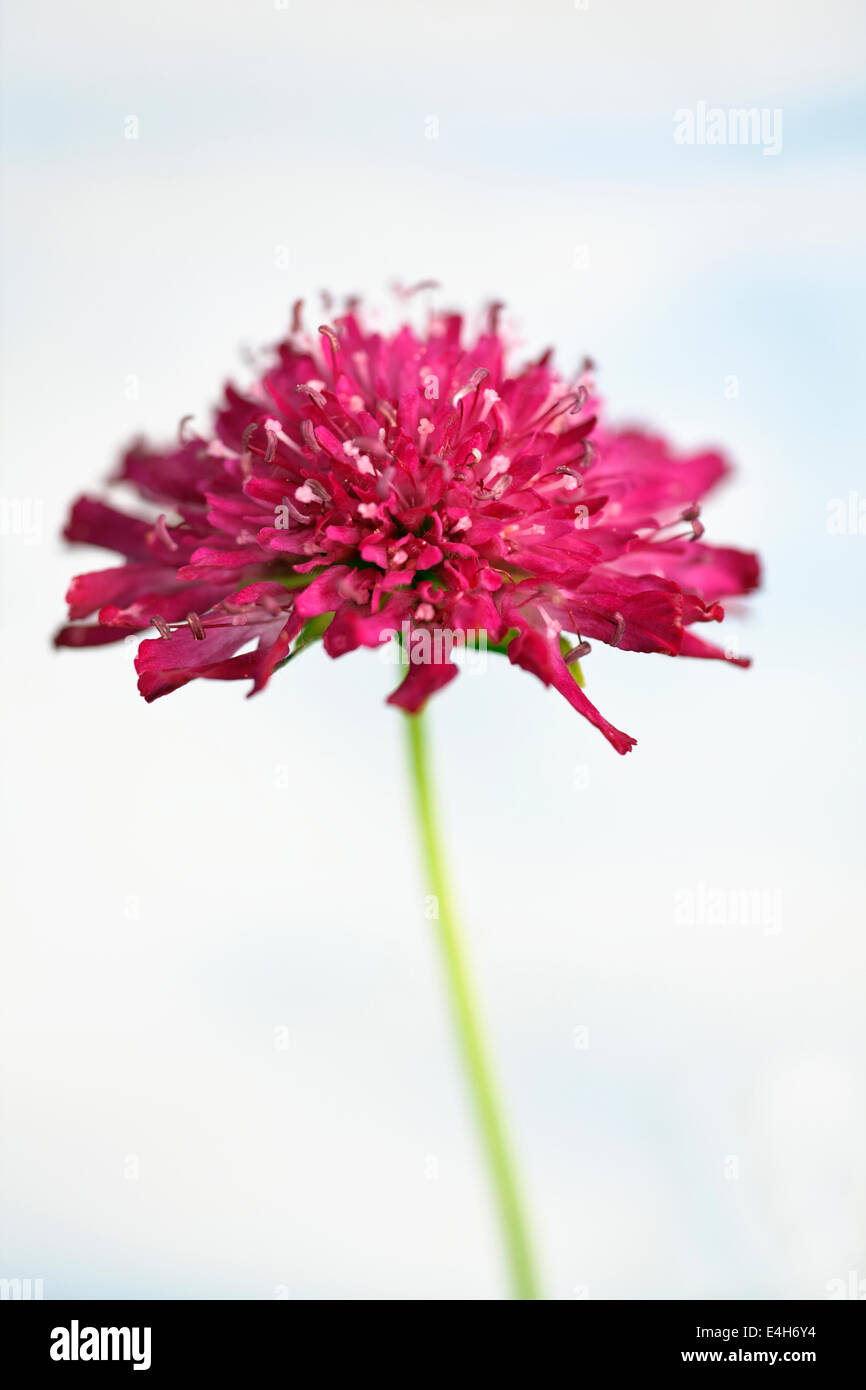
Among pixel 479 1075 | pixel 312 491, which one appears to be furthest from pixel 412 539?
pixel 479 1075

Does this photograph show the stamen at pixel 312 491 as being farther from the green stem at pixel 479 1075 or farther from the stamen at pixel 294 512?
the green stem at pixel 479 1075

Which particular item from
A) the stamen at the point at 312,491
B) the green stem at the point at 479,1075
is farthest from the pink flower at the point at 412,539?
the green stem at the point at 479,1075

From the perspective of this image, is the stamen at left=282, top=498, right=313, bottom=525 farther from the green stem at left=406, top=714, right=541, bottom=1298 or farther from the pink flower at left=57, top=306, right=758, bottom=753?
the green stem at left=406, top=714, right=541, bottom=1298

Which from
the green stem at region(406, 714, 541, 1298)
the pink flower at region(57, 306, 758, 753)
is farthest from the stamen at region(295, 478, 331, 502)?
the green stem at region(406, 714, 541, 1298)

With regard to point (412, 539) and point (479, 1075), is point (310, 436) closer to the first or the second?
point (412, 539)
